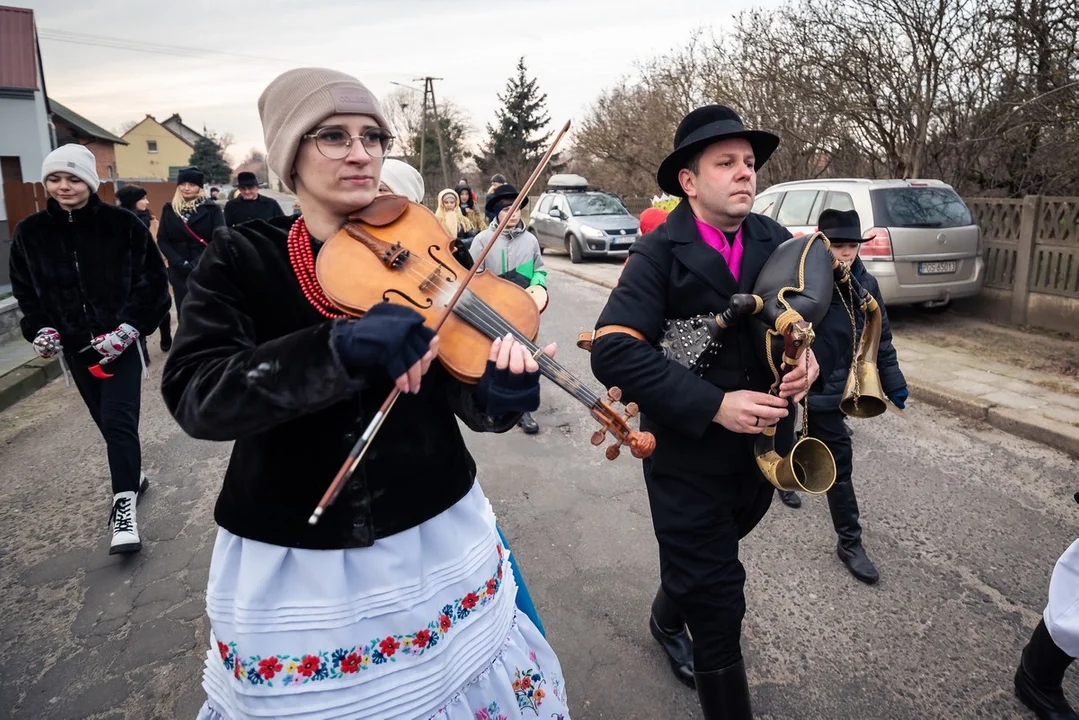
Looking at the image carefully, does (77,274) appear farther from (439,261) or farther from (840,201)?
(840,201)

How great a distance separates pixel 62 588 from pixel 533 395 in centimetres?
324

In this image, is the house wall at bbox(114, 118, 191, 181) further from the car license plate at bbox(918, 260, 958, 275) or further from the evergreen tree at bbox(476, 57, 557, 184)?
the car license plate at bbox(918, 260, 958, 275)

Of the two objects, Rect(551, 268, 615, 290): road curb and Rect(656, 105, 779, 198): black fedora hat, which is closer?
Rect(656, 105, 779, 198): black fedora hat

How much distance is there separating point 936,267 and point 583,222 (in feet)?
29.9

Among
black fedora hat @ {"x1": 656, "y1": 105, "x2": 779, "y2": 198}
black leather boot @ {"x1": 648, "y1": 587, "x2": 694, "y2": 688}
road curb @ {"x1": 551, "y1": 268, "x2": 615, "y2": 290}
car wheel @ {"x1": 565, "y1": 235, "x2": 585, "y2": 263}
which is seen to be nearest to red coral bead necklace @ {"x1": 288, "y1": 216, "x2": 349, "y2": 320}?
black fedora hat @ {"x1": 656, "y1": 105, "x2": 779, "y2": 198}

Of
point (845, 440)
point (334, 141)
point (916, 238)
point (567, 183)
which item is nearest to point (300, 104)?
point (334, 141)

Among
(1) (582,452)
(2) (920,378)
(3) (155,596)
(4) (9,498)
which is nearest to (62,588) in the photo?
(3) (155,596)

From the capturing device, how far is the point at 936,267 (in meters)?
7.71

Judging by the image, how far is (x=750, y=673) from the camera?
2.64 m

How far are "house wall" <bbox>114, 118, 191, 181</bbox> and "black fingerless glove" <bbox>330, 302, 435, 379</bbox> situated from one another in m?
71.7

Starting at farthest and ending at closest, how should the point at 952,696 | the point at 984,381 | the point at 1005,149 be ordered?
1. the point at 1005,149
2. the point at 984,381
3. the point at 952,696

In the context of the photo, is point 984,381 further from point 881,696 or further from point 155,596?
point 155,596

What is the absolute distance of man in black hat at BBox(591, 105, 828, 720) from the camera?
2094 millimetres

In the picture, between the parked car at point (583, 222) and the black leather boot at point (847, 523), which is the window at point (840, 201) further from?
the parked car at point (583, 222)
